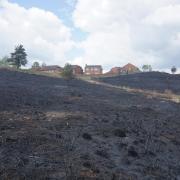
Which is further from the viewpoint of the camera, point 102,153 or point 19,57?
point 19,57

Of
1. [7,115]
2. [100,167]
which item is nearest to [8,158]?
[100,167]

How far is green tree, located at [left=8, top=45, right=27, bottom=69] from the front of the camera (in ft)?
250

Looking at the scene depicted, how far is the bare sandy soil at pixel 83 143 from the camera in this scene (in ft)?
52.1

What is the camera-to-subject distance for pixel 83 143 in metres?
19.8

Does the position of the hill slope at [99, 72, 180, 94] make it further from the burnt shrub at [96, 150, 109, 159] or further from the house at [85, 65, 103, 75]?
the house at [85, 65, 103, 75]

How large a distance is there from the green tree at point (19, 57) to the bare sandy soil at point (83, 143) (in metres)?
45.8

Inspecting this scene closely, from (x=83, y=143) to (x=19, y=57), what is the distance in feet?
195

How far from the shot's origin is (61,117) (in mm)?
25438

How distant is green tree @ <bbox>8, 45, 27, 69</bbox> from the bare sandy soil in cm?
4584

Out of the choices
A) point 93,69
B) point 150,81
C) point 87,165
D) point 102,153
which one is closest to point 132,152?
point 102,153

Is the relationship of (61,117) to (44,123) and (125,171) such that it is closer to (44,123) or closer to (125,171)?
(44,123)

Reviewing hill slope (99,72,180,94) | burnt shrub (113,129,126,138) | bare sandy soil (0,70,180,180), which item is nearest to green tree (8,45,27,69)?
hill slope (99,72,180,94)

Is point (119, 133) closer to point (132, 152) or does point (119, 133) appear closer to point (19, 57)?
point (132, 152)

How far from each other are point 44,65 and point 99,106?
3931 inches
